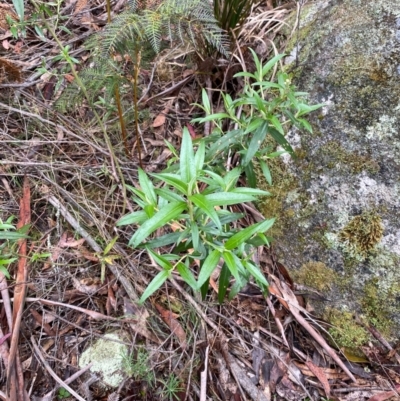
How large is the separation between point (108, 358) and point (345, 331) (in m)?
1.14

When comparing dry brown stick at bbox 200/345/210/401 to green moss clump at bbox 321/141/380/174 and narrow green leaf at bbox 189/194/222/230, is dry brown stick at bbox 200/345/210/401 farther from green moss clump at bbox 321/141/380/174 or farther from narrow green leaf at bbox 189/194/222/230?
green moss clump at bbox 321/141/380/174

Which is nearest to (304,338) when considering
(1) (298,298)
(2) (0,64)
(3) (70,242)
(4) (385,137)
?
(1) (298,298)

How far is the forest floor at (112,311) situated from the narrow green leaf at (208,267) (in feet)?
1.99

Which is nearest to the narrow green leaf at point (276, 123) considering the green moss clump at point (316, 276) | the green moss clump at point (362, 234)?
the green moss clump at point (362, 234)

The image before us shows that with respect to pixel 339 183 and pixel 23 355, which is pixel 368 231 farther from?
pixel 23 355

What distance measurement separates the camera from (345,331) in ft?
6.21

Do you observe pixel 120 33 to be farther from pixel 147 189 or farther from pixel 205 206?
pixel 205 206

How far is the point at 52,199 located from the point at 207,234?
107cm

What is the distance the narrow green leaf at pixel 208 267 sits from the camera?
126 cm

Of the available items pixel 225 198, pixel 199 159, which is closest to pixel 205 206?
pixel 225 198

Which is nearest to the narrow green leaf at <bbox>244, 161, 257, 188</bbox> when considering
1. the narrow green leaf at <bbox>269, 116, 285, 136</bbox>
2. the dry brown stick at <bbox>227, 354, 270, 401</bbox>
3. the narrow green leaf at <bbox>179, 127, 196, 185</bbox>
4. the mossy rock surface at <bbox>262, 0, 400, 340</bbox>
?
the narrow green leaf at <bbox>269, 116, 285, 136</bbox>

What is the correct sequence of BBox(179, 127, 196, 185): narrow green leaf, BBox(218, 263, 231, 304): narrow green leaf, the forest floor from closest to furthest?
1. BBox(179, 127, 196, 185): narrow green leaf
2. BBox(218, 263, 231, 304): narrow green leaf
3. the forest floor

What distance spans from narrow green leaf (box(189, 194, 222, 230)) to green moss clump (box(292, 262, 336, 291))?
0.98m

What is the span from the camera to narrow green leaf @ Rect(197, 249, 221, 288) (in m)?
1.26
